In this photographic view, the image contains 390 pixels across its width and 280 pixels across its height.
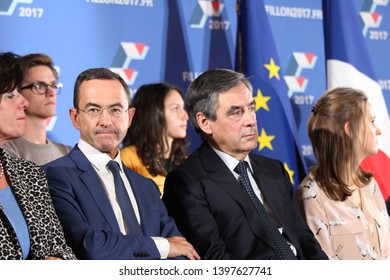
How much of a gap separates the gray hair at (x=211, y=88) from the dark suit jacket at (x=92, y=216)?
58 centimetres

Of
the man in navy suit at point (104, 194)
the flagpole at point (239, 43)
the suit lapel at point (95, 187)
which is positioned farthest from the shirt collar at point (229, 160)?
the flagpole at point (239, 43)

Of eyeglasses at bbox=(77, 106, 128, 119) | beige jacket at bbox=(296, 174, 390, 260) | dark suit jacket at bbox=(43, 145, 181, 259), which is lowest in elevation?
beige jacket at bbox=(296, 174, 390, 260)

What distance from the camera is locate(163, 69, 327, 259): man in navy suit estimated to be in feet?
12.1

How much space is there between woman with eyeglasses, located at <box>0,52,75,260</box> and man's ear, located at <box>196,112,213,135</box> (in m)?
0.93

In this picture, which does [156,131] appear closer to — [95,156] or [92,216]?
[95,156]

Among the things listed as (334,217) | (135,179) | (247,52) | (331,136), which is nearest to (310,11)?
(247,52)

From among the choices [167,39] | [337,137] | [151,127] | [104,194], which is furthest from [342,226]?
[167,39]

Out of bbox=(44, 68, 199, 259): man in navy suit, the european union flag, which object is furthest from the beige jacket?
the european union flag

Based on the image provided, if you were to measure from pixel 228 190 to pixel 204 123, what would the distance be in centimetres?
38

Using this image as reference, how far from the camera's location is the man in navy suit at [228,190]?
3695 millimetres

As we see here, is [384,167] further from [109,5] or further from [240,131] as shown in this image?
[109,5]

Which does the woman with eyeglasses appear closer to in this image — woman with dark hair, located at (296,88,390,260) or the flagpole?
woman with dark hair, located at (296,88,390,260)

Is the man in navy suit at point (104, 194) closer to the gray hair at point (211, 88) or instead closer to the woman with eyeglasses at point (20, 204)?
the woman with eyeglasses at point (20, 204)

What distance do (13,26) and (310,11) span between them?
2.47 metres
